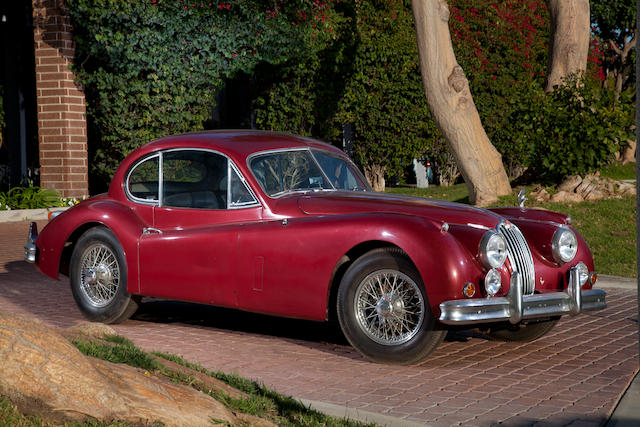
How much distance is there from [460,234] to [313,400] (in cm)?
173

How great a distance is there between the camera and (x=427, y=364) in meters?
6.22

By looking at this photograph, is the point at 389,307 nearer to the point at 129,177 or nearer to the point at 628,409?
the point at 628,409

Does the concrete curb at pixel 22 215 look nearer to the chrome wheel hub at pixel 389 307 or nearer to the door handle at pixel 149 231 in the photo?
the door handle at pixel 149 231

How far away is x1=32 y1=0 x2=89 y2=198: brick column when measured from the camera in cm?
1544

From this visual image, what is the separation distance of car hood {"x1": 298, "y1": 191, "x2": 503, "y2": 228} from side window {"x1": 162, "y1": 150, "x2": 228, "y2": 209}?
0.80 metres

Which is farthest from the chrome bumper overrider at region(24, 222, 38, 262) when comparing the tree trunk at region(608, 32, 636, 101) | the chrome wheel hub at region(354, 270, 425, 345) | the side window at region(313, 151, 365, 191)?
the tree trunk at region(608, 32, 636, 101)

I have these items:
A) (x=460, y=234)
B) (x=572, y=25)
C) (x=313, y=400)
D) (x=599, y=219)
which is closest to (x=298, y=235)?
(x=460, y=234)

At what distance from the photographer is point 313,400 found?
507 centimetres

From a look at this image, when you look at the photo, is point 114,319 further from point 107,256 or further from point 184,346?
point 184,346

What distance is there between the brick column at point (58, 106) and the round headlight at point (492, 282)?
11120 mm

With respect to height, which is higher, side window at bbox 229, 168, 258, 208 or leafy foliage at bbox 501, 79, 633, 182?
leafy foliage at bbox 501, 79, 633, 182

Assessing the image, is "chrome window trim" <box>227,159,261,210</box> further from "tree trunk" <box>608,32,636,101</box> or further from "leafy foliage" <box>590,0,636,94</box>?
"tree trunk" <box>608,32,636,101</box>

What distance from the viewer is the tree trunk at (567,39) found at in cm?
1393

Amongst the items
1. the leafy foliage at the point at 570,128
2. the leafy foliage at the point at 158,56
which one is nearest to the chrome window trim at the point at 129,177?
the leafy foliage at the point at 570,128
